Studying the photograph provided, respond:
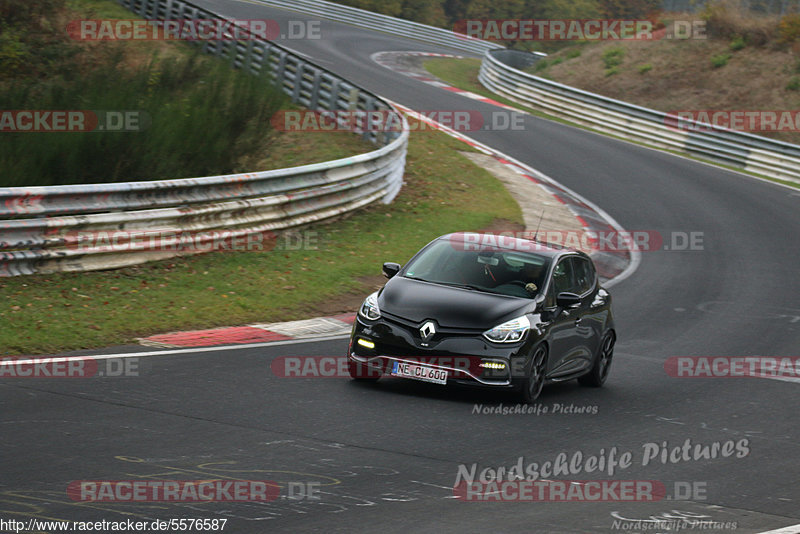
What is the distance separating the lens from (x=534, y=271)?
10969mm

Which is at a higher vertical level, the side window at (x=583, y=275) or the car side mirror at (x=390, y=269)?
the car side mirror at (x=390, y=269)

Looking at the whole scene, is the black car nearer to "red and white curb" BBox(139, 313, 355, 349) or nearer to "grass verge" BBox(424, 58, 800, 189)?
"red and white curb" BBox(139, 313, 355, 349)

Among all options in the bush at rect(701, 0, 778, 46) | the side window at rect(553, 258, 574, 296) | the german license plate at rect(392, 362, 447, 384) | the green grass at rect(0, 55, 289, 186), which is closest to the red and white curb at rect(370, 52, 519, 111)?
the bush at rect(701, 0, 778, 46)

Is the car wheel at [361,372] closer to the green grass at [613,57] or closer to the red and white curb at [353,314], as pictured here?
the red and white curb at [353,314]

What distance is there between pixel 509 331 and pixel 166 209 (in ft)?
22.2

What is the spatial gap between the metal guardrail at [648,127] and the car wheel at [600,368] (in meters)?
22.4

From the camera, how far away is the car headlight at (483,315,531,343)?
9898 millimetres

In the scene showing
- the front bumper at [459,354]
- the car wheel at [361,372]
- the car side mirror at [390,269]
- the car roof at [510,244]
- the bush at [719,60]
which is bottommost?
the car wheel at [361,372]

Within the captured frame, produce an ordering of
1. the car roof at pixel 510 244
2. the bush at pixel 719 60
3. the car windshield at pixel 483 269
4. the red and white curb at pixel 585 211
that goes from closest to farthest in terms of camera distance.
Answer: the car windshield at pixel 483 269 → the car roof at pixel 510 244 → the red and white curb at pixel 585 211 → the bush at pixel 719 60

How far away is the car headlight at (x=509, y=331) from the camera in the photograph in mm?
9898

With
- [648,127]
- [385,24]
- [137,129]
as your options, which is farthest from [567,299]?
[385,24]

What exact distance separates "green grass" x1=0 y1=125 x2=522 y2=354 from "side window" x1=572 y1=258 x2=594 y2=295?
4.05 metres

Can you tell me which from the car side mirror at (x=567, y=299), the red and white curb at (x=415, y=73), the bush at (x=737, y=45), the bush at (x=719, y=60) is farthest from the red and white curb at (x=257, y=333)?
the bush at (x=737, y=45)

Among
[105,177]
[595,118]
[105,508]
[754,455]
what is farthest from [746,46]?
[105,508]
